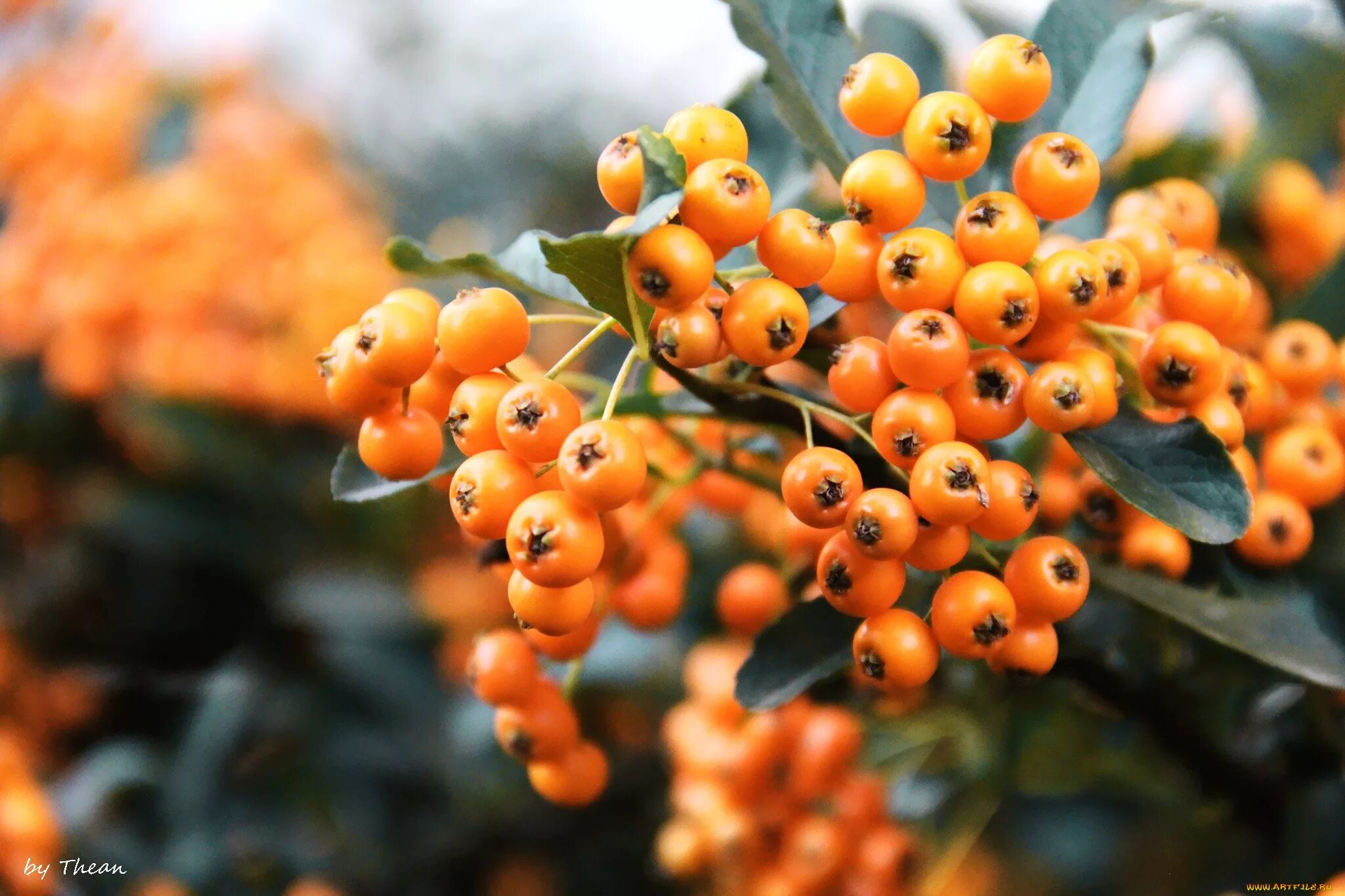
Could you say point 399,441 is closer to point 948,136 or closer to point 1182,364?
point 948,136

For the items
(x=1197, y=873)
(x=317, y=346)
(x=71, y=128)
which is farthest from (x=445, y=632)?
(x=71, y=128)

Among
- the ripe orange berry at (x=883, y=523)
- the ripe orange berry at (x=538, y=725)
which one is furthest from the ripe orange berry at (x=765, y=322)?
the ripe orange berry at (x=538, y=725)

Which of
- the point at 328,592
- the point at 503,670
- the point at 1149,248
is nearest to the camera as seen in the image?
the point at 1149,248

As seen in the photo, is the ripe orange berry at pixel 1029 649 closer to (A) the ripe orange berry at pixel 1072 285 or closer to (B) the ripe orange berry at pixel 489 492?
(A) the ripe orange berry at pixel 1072 285

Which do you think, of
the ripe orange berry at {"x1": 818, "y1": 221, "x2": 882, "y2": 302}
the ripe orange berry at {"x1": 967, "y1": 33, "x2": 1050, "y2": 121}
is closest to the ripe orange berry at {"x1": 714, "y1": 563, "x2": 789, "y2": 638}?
the ripe orange berry at {"x1": 818, "y1": 221, "x2": 882, "y2": 302}

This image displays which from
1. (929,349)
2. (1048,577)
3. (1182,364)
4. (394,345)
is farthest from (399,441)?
(1182,364)

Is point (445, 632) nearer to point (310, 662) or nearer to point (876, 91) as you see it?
point (310, 662)
